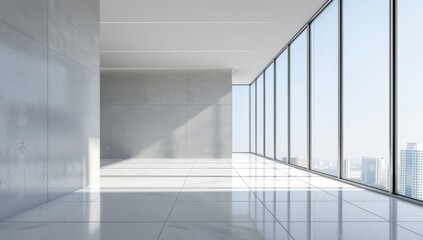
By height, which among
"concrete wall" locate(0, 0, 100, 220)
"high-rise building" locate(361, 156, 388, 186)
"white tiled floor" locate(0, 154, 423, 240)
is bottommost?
"white tiled floor" locate(0, 154, 423, 240)

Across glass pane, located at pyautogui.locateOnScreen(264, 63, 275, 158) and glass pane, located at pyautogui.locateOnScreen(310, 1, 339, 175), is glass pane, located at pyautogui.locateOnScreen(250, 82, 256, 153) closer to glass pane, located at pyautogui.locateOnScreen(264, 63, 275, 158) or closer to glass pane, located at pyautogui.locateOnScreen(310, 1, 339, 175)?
glass pane, located at pyautogui.locateOnScreen(264, 63, 275, 158)

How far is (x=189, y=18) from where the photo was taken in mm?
8547

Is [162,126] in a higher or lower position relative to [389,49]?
lower

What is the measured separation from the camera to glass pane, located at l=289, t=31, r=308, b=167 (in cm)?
980

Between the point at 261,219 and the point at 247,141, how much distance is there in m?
16.1

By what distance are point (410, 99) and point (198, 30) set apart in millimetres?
5948

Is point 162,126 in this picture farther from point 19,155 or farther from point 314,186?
point 19,155

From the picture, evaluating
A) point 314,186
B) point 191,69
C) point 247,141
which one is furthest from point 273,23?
point 247,141

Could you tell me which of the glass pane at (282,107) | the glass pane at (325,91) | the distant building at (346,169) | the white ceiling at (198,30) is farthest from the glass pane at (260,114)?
the distant building at (346,169)

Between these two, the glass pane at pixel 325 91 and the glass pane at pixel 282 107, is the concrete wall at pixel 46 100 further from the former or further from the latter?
the glass pane at pixel 282 107

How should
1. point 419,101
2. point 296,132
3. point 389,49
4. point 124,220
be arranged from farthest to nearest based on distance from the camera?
point 296,132 → point 389,49 → point 419,101 → point 124,220

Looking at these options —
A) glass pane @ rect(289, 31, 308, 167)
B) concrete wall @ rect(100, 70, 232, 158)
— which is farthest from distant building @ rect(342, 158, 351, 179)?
concrete wall @ rect(100, 70, 232, 158)

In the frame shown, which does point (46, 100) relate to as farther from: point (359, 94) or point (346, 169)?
point (346, 169)

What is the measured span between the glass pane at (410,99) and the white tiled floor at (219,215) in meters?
0.44
